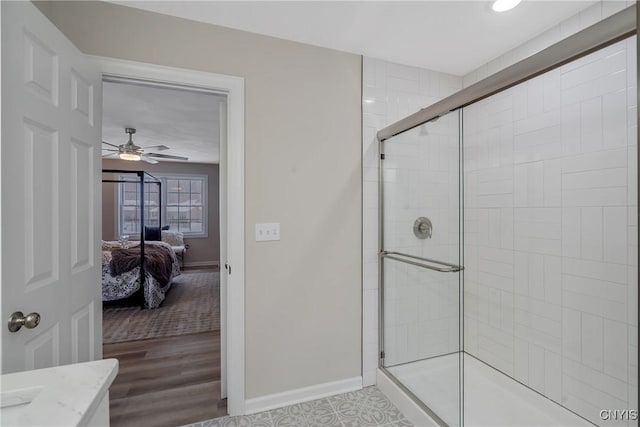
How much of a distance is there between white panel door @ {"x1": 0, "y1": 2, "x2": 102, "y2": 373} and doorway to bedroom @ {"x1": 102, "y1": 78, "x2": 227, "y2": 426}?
469mm

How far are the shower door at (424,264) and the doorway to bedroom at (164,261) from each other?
46.7 inches

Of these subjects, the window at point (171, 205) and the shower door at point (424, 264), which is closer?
the shower door at point (424, 264)

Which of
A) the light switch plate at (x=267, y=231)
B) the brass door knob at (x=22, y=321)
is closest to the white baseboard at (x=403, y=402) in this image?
the light switch plate at (x=267, y=231)

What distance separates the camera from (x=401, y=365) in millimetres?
2045

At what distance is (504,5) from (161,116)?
3.57m

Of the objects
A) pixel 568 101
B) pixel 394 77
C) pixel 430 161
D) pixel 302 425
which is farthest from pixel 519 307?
pixel 394 77

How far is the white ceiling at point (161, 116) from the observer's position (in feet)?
9.88

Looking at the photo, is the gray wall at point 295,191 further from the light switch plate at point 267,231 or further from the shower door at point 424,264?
the shower door at point 424,264

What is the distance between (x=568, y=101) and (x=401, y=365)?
6.43 feet

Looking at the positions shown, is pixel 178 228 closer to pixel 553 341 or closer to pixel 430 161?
pixel 430 161

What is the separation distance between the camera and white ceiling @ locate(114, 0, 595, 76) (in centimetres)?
168

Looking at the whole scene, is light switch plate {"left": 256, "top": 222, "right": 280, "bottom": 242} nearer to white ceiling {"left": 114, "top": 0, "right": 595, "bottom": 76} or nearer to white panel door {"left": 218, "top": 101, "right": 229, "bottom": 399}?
white panel door {"left": 218, "top": 101, "right": 229, "bottom": 399}

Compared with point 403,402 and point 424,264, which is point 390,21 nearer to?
point 424,264

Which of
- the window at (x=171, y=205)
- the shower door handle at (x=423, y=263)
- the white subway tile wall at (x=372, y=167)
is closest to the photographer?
the shower door handle at (x=423, y=263)
